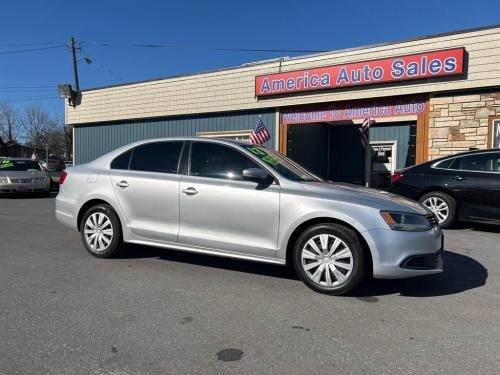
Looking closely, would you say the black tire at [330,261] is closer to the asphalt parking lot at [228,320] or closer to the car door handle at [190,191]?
the asphalt parking lot at [228,320]

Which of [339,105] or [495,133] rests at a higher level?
[339,105]

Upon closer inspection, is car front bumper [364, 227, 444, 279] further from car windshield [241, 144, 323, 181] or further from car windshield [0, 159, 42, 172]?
car windshield [0, 159, 42, 172]

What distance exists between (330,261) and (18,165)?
13.7 meters

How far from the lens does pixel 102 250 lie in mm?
5410

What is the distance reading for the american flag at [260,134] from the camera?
45.7 ft

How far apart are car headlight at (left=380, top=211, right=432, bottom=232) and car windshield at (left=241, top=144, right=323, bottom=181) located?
3.48ft

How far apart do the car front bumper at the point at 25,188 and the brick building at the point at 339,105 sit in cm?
485

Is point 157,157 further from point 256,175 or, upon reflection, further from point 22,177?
point 22,177

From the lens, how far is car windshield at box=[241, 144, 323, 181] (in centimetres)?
463

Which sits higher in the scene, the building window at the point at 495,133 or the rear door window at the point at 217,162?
the building window at the point at 495,133

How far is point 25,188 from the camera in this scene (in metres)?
13.8

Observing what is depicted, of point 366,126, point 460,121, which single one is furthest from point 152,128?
point 460,121

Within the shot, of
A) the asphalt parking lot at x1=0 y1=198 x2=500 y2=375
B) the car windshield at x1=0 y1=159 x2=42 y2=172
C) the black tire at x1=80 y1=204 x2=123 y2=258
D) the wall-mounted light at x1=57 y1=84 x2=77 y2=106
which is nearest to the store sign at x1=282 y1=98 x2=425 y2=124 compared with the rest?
the asphalt parking lot at x1=0 y1=198 x2=500 y2=375

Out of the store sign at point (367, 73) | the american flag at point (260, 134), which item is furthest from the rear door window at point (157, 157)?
the american flag at point (260, 134)
